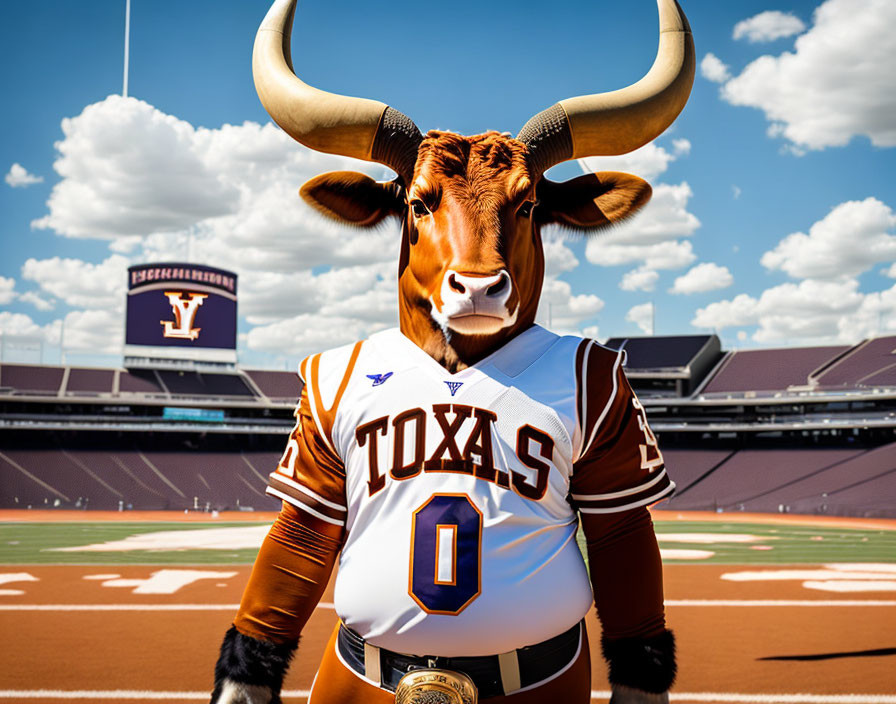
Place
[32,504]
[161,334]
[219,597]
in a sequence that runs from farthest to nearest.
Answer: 1. [161,334]
2. [32,504]
3. [219,597]

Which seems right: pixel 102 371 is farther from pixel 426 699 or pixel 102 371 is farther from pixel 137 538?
pixel 426 699

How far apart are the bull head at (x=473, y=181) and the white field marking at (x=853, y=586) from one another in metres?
10.1

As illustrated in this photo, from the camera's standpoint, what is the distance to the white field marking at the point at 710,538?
18.0m

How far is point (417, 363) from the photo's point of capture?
5.98ft

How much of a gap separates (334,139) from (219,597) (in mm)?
8957

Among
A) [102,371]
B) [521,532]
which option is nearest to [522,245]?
[521,532]

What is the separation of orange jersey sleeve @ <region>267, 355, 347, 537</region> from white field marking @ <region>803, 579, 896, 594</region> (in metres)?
10.4

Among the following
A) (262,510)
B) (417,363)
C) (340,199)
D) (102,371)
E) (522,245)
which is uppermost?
(102,371)

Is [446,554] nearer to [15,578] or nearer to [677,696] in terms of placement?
[677,696]

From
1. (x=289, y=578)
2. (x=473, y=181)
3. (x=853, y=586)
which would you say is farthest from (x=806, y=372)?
(x=289, y=578)

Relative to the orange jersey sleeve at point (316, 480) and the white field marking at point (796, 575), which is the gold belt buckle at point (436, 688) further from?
the white field marking at point (796, 575)

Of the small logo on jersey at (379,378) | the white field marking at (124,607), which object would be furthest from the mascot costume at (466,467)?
the white field marking at (124,607)

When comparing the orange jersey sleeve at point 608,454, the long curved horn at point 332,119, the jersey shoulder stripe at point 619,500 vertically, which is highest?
the long curved horn at point 332,119

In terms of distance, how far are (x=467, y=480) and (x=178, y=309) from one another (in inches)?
1687
